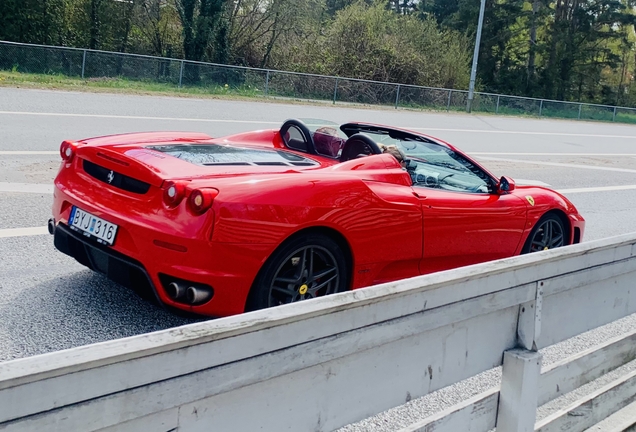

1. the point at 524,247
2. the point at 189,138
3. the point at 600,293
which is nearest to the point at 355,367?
the point at 600,293

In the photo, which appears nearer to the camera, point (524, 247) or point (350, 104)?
point (524, 247)

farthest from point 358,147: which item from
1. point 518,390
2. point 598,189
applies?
point 598,189

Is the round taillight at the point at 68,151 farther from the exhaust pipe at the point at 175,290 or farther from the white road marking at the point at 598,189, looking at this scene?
the white road marking at the point at 598,189

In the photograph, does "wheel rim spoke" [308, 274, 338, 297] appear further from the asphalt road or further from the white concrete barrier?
the white concrete barrier

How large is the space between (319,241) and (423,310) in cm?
205

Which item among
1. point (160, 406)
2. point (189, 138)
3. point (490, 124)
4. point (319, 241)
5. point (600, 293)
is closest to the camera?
point (160, 406)

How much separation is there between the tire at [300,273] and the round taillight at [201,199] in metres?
0.48

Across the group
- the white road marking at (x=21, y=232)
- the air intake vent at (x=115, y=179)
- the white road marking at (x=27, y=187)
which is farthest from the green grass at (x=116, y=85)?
the air intake vent at (x=115, y=179)

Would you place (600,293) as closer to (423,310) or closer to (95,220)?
(423,310)

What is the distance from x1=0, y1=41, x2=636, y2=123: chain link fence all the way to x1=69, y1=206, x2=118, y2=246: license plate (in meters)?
19.8

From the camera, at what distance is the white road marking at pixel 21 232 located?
19.8 ft

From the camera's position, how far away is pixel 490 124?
27.1 metres

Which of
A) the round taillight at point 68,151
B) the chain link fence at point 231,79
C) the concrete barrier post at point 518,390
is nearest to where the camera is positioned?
the concrete barrier post at point 518,390

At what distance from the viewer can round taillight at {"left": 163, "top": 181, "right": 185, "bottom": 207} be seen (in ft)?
13.4
